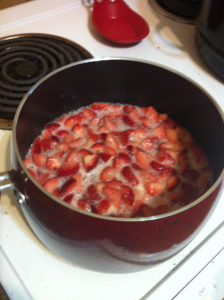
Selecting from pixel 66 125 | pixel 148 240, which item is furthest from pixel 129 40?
pixel 148 240

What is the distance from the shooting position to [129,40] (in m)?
0.83

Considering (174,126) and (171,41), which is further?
(171,41)

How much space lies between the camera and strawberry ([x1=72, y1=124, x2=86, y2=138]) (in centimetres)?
67

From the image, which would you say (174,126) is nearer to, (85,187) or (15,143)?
(85,187)

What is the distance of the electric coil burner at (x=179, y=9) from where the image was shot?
93 centimetres

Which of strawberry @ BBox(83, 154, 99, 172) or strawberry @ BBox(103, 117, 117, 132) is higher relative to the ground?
strawberry @ BBox(103, 117, 117, 132)

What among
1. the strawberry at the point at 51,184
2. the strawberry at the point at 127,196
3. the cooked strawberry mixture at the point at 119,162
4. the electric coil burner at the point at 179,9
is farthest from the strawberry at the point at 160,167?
the electric coil burner at the point at 179,9

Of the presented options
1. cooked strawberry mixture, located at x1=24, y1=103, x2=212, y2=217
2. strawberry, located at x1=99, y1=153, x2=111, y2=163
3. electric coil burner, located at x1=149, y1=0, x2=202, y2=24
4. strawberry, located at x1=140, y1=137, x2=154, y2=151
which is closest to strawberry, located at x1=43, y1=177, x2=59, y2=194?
cooked strawberry mixture, located at x1=24, y1=103, x2=212, y2=217

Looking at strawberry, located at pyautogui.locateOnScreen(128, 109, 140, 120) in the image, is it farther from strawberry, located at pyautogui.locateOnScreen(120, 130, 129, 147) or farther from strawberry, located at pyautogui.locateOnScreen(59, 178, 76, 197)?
strawberry, located at pyautogui.locateOnScreen(59, 178, 76, 197)

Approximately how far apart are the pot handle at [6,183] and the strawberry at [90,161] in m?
0.19

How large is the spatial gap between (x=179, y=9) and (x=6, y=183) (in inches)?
32.3

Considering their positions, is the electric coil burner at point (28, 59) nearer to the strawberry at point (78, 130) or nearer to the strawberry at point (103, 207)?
the strawberry at point (78, 130)

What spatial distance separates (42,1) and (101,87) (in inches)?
18.7

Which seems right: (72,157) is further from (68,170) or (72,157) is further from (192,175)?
(192,175)
